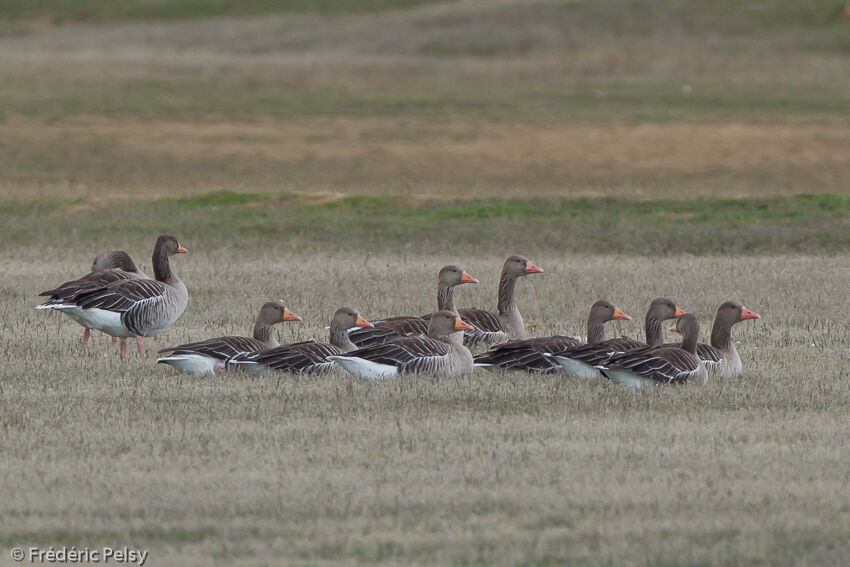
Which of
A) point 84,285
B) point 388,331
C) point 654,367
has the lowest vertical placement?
point 654,367

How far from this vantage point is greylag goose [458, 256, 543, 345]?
46.1ft

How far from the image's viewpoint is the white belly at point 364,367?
37.1 ft

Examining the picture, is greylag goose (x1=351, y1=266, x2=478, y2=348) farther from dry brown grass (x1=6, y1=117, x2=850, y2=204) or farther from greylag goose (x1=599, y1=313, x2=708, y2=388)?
dry brown grass (x1=6, y1=117, x2=850, y2=204)

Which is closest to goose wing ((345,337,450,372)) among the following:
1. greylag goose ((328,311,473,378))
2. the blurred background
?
greylag goose ((328,311,473,378))

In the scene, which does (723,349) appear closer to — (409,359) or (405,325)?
(409,359)

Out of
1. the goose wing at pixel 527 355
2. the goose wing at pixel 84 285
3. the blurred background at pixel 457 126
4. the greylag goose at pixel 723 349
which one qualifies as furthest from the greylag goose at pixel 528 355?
the blurred background at pixel 457 126

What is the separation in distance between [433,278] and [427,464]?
10.5m

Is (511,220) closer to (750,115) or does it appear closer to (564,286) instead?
(564,286)

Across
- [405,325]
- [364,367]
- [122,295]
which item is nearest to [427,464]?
[364,367]

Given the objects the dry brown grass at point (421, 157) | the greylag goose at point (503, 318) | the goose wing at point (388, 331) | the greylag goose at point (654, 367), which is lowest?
the greylag goose at point (654, 367)

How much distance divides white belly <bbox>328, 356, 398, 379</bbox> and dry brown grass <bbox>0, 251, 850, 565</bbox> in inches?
6.8

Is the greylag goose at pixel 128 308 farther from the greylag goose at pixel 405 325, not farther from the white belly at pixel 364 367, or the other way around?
the white belly at pixel 364 367

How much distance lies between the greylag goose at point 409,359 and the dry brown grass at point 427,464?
20 centimetres

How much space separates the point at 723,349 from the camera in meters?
12.0
